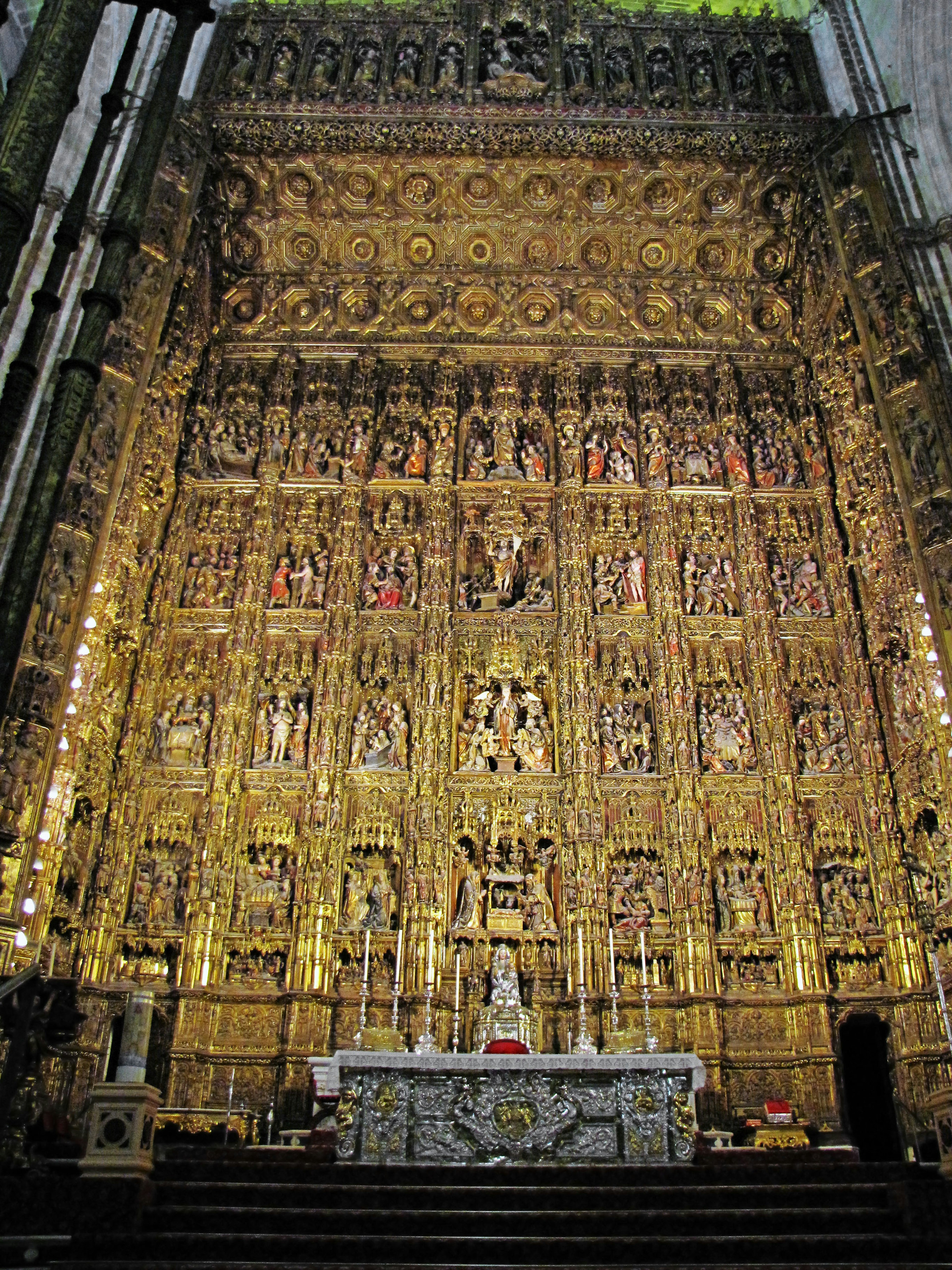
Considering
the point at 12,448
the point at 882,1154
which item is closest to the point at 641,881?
the point at 882,1154

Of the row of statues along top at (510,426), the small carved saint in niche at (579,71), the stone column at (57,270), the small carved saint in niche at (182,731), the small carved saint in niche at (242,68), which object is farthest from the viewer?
the small carved saint in niche at (579,71)

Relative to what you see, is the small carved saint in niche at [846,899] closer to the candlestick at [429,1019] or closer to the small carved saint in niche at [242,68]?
the candlestick at [429,1019]

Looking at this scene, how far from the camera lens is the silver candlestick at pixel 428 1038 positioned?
9531 mm

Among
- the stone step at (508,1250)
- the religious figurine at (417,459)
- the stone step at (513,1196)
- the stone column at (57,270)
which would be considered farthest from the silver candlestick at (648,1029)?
the religious figurine at (417,459)

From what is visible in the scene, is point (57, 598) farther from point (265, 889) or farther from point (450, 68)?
point (450, 68)

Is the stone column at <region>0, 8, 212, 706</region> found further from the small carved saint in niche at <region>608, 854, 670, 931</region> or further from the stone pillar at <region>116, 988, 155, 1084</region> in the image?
the small carved saint in niche at <region>608, 854, 670, 931</region>

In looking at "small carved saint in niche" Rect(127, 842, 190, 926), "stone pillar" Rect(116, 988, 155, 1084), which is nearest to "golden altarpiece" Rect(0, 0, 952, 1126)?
"small carved saint in niche" Rect(127, 842, 190, 926)

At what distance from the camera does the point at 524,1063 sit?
8289mm

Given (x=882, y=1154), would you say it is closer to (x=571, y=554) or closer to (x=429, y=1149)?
(x=429, y=1149)

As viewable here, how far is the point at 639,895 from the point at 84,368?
896 centimetres

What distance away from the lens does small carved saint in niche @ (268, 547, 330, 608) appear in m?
13.9

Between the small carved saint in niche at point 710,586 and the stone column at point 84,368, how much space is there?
9.23 m

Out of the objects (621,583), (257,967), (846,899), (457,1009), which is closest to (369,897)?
(257,967)

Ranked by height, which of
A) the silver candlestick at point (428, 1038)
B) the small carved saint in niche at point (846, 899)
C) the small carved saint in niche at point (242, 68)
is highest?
the small carved saint in niche at point (242, 68)
